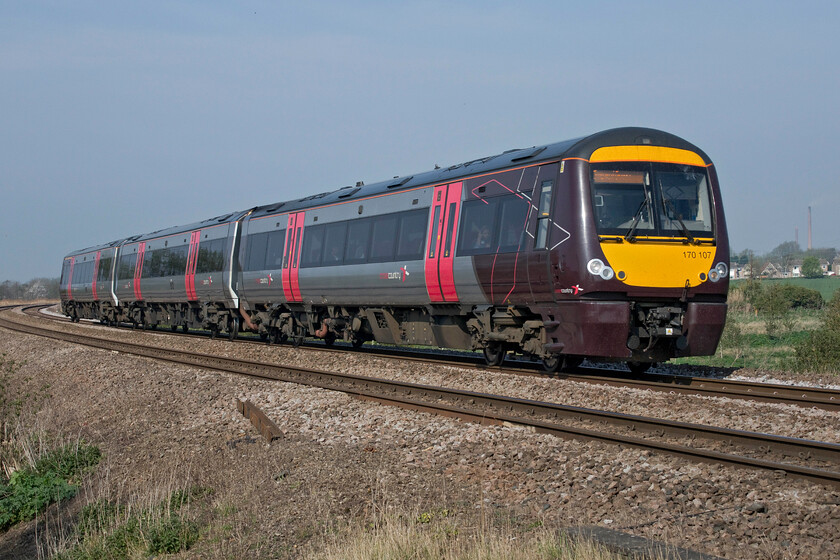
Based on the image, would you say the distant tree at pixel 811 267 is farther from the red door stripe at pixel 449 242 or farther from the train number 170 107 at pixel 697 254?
the train number 170 107 at pixel 697 254

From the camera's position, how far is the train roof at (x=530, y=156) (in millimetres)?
10938

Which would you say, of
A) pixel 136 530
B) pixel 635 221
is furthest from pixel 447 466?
pixel 635 221

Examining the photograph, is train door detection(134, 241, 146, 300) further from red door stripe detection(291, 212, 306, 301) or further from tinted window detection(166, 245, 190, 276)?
red door stripe detection(291, 212, 306, 301)

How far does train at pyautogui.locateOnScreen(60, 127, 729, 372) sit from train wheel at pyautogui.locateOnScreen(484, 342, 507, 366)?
28 mm

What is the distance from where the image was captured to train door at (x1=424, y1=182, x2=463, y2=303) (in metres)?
13.1

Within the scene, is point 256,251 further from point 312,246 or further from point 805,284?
point 805,284

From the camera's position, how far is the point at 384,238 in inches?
587

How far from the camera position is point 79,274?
3881cm

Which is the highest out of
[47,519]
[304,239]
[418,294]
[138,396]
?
[304,239]

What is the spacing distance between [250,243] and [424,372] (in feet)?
29.5

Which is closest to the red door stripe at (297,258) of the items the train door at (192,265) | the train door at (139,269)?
the train door at (192,265)

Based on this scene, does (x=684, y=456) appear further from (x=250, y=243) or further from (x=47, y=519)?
(x=250, y=243)

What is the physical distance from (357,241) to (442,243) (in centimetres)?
298

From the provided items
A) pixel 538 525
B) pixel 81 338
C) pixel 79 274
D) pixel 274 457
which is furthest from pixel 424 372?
pixel 79 274
